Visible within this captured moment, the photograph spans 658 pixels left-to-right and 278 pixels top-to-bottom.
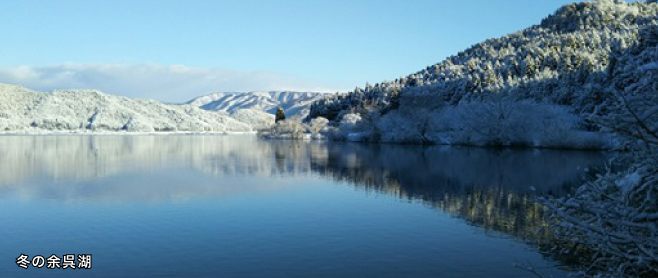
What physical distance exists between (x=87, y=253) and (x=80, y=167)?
101 ft

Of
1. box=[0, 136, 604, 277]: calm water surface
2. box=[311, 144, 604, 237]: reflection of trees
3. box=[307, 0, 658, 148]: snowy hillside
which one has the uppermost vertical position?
box=[307, 0, 658, 148]: snowy hillside

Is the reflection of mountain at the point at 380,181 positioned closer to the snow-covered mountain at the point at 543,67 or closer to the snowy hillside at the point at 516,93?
the snowy hillside at the point at 516,93

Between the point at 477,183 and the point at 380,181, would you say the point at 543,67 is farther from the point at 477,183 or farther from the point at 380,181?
the point at 380,181

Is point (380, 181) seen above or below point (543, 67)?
below

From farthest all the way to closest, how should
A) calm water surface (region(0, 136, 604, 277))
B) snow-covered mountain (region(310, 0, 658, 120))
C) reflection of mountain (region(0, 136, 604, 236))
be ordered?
snow-covered mountain (region(310, 0, 658, 120)) < reflection of mountain (region(0, 136, 604, 236)) < calm water surface (region(0, 136, 604, 277))

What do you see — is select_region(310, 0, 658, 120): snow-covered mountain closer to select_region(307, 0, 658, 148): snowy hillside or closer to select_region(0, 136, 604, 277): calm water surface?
select_region(307, 0, 658, 148): snowy hillside

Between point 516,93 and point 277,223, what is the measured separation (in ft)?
269

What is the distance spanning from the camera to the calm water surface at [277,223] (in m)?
14.1

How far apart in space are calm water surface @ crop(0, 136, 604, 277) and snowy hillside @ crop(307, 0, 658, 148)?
15910 mm

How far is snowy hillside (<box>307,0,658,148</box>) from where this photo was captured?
7212 centimetres

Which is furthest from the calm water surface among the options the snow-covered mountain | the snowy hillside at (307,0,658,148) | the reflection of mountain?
the snow-covered mountain

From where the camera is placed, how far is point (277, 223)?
2000cm

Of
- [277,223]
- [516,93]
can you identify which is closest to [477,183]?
[277,223]

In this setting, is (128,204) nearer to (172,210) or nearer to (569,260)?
(172,210)
